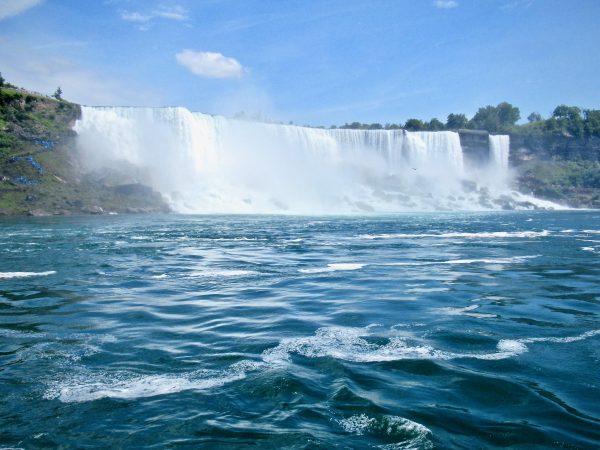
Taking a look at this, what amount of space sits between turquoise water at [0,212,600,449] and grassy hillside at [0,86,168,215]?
148 feet

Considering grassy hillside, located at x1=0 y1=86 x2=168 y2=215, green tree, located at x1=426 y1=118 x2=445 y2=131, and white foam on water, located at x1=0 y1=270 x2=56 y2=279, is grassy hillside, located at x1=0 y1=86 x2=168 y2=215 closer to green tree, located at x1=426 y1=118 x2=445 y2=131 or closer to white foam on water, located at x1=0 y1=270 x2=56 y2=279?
white foam on water, located at x1=0 y1=270 x2=56 y2=279

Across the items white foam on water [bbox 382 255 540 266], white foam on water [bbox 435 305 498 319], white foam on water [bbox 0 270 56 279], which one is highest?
white foam on water [bbox 0 270 56 279]

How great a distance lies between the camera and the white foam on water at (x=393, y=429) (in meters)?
4.29

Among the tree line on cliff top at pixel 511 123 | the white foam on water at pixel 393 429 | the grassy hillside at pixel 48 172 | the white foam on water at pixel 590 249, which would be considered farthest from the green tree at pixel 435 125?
the white foam on water at pixel 393 429

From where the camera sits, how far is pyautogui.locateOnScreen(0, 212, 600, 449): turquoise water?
15.0 feet

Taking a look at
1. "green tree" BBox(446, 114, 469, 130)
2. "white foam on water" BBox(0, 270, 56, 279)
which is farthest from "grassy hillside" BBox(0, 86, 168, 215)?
"green tree" BBox(446, 114, 469, 130)

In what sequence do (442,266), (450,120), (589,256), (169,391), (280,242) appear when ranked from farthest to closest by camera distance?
(450,120) < (280,242) < (589,256) < (442,266) < (169,391)

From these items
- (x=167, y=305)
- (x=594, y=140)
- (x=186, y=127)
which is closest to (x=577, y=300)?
(x=167, y=305)

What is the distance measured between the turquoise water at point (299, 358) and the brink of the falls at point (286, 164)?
5191 cm

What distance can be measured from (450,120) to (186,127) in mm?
76499

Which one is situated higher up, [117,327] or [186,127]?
[186,127]

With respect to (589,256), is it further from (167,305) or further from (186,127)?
(186,127)

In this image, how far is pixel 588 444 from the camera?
4273 mm

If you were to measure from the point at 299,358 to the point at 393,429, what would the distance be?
7.34 feet
